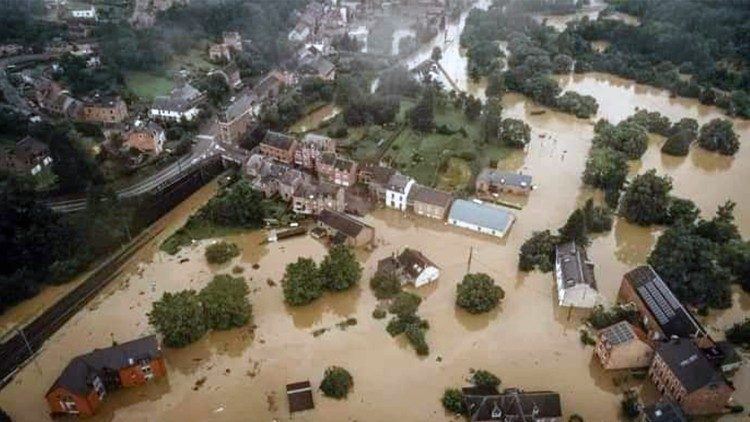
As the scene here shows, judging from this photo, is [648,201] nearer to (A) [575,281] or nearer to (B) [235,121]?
(A) [575,281]

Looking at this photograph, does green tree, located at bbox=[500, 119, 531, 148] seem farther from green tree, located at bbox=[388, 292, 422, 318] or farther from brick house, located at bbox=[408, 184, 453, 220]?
green tree, located at bbox=[388, 292, 422, 318]

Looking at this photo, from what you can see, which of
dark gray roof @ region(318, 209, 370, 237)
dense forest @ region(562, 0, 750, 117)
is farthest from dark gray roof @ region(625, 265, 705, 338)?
dense forest @ region(562, 0, 750, 117)

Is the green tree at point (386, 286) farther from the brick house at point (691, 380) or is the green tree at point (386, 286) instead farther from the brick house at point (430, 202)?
the brick house at point (691, 380)

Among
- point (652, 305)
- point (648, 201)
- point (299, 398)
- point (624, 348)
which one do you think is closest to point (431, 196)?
point (648, 201)

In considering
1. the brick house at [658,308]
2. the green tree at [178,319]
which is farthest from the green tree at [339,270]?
the brick house at [658,308]

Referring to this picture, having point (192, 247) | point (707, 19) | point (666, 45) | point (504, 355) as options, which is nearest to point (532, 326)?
point (504, 355)
